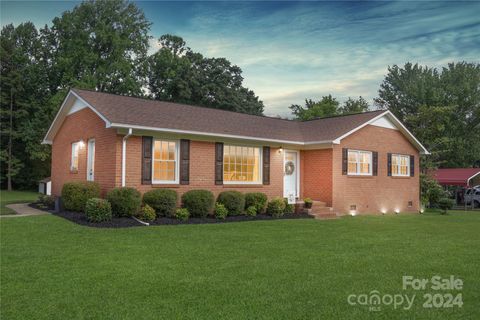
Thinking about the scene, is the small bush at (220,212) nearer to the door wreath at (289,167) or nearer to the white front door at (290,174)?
the white front door at (290,174)

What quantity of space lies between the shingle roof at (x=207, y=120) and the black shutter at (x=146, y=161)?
0.68 metres

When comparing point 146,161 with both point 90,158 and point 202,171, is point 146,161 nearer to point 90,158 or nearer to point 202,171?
point 202,171

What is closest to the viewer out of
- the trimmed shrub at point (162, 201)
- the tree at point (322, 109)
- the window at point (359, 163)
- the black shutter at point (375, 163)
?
the trimmed shrub at point (162, 201)

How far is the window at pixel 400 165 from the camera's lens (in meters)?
21.2

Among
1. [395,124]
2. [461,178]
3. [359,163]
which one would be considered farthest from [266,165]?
[461,178]

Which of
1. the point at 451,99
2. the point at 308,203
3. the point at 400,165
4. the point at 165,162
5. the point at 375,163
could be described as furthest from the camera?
the point at 451,99

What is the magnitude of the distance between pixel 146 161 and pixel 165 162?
812mm

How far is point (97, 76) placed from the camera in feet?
115

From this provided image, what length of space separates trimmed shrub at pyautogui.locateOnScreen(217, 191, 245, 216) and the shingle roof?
2333 mm

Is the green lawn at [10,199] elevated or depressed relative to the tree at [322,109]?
depressed

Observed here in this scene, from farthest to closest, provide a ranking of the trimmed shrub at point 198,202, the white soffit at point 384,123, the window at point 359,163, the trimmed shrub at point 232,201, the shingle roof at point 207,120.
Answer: the white soffit at point 384,123 → the window at point 359,163 → the trimmed shrub at point 232,201 → the shingle roof at point 207,120 → the trimmed shrub at point 198,202

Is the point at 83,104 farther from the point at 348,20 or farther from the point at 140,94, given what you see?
the point at 140,94

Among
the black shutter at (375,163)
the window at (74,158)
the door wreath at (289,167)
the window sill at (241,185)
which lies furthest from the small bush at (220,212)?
the black shutter at (375,163)

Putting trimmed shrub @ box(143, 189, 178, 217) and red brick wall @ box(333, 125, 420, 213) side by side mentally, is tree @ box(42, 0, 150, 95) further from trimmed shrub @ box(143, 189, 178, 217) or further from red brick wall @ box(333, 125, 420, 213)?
trimmed shrub @ box(143, 189, 178, 217)
